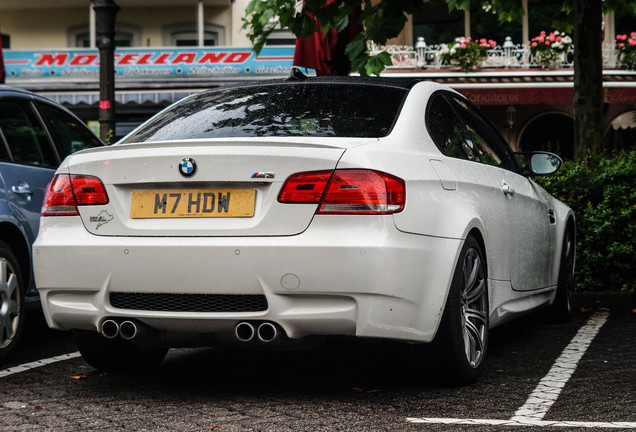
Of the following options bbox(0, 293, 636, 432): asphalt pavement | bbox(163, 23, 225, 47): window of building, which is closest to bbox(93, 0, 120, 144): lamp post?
bbox(0, 293, 636, 432): asphalt pavement

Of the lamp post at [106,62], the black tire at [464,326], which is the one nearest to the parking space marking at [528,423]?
the black tire at [464,326]

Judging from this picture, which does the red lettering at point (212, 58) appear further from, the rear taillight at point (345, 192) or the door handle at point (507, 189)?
the rear taillight at point (345, 192)

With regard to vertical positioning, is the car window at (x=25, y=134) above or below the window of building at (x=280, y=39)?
below

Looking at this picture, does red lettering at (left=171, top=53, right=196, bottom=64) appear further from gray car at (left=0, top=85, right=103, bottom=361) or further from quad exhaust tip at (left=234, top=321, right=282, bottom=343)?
quad exhaust tip at (left=234, top=321, right=282, bottom=343)

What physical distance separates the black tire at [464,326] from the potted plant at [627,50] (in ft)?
64.6

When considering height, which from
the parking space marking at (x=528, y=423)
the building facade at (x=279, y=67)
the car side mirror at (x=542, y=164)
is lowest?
the parking space marking at (x=528, y=423)

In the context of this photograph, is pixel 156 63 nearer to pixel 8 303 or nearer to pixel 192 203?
pixel 8 303

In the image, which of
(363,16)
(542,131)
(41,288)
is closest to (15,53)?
(542,131)

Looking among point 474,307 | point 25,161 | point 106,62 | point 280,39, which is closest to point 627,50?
point 280,39

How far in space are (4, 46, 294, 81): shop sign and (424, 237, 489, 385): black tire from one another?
66.0 ft

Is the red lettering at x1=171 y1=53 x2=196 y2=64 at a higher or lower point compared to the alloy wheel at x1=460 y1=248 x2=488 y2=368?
higher

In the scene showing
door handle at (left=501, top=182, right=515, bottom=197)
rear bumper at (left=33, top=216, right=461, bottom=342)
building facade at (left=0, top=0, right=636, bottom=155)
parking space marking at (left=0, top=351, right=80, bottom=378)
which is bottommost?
parking space marking at (left=0, top=351, right=80, bottom=378)

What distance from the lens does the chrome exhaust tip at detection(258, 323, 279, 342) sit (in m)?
4.06

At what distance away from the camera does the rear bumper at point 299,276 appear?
13.0 feet
